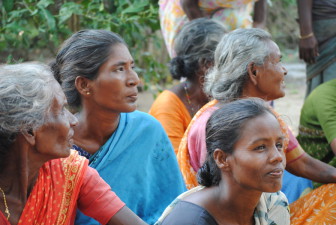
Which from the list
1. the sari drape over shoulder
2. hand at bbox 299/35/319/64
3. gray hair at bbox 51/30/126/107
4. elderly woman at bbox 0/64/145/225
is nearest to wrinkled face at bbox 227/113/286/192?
elderly woman at bbox 0/64/145/225

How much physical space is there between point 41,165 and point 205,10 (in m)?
2.75

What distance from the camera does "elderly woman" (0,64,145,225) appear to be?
2.16 metres

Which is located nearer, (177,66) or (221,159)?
(221,159)

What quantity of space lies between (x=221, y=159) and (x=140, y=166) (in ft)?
2.14

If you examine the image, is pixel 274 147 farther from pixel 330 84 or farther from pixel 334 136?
pixel 330 84

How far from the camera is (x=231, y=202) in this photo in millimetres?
2449

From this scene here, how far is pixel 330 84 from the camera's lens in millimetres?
3807

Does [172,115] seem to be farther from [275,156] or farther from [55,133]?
[55,133]

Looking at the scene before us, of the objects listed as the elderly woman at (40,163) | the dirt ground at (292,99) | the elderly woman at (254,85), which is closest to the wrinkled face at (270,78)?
the elderly woman at (254,85)

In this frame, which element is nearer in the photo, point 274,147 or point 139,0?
point 274,147

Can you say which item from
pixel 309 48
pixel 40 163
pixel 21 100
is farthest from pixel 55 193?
pixel 309 48

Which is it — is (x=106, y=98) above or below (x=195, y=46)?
above

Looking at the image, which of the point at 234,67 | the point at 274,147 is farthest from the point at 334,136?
the point at 274,147

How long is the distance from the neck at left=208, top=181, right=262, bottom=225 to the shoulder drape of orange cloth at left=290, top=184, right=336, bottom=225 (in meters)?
0.79
